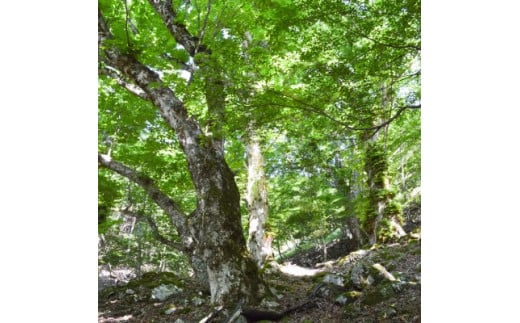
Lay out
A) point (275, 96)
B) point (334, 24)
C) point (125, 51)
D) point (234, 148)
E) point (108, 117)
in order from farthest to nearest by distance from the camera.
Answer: point (108, 117), point (125, 51), point (234, 148), point (275, 96), point (334, 24)

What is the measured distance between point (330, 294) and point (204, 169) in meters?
1.34

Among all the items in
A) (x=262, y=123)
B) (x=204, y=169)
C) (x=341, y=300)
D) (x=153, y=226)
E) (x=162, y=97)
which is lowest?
(x=341, y=300)

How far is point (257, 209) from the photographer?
3150 millimetres

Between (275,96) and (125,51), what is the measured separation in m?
1.62

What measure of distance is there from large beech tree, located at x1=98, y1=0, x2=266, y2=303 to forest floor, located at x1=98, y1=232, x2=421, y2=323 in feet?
0.79

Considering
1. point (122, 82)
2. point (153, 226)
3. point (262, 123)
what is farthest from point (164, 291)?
point (122, 82)

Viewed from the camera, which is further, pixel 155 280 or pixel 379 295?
pixel 155 280

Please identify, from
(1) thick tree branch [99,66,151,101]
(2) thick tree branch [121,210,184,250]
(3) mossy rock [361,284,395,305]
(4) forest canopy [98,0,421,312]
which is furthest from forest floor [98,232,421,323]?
(1) thick tree branch [99,66,151,101]

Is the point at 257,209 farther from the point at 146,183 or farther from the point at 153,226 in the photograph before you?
the point at 153,226

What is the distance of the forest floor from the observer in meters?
2.24

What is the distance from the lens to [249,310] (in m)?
Result: 2.52
